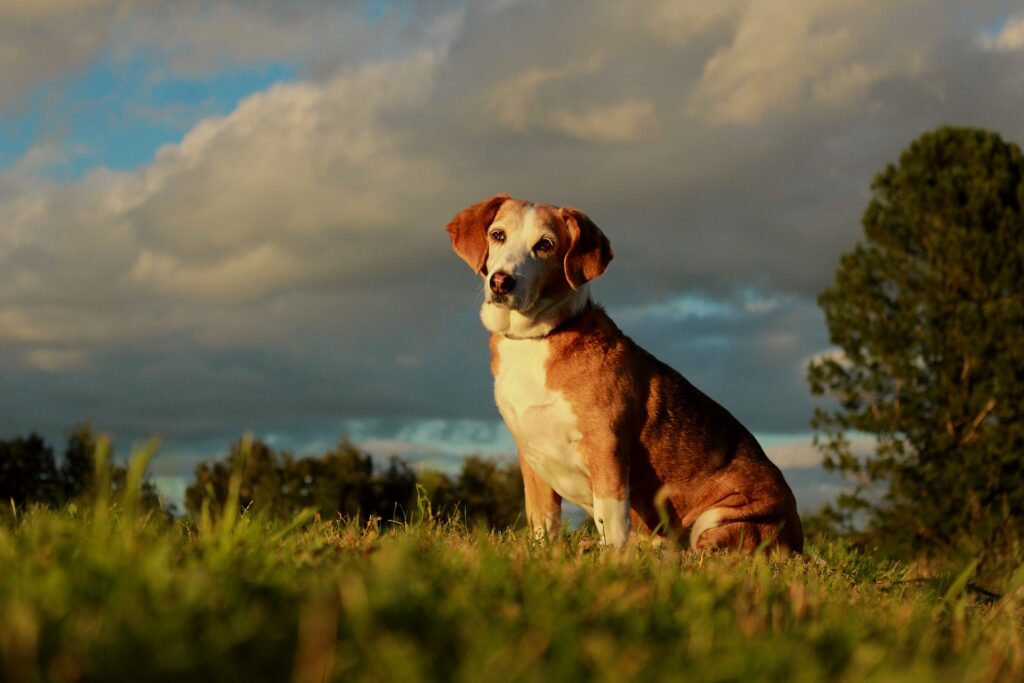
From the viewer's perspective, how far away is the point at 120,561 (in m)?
3.50

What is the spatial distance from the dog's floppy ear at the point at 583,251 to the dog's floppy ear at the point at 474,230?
0.55 metres

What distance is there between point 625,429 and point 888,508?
759 inches

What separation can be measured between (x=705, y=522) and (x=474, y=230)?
279cm

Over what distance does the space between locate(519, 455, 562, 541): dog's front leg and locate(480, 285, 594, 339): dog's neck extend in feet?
3.42

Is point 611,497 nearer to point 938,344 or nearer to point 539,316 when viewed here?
point 539,316

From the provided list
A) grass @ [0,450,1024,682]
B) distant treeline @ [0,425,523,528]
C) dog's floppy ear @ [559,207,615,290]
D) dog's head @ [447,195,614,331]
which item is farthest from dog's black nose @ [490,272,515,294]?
distant treeline @ [0,425,523,528]

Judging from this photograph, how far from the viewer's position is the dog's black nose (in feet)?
23.9

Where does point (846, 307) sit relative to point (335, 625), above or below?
above

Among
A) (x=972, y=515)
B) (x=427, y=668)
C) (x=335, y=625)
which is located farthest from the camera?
(x=972, y=515)

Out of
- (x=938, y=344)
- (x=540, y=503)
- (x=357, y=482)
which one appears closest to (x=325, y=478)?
(x=357, y=482)

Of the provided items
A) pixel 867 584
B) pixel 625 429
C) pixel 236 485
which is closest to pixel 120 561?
pixel 236 485

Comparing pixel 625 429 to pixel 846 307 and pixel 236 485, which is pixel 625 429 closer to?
pixel 236 485

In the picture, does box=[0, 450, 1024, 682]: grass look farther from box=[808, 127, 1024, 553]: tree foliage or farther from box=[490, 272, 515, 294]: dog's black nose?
box=[808, 127, 1024, 553]: tree foliage

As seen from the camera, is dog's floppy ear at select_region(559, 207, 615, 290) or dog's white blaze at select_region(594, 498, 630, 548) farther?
dog's floppy ear at select_region(559, 207, 615, 290)
